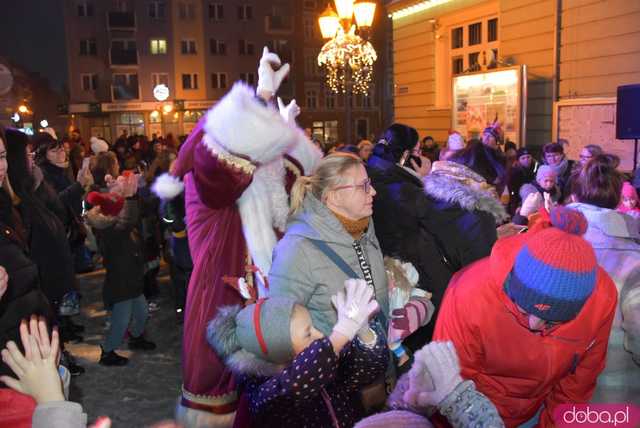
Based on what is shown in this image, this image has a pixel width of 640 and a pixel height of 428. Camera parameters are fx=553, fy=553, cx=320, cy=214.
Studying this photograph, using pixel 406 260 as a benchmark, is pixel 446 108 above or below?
above

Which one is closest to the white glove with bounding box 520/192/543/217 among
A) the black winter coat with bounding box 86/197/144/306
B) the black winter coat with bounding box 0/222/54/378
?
the black winter coat with bounding box 0/222/54/378

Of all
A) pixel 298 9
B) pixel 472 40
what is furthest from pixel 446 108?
pixel 298 9

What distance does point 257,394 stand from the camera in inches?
79.9

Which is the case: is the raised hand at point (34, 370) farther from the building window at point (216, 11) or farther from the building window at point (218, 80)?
the building window at point (216, 11)

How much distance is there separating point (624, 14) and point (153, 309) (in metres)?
8.38

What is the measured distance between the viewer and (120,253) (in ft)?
16.8

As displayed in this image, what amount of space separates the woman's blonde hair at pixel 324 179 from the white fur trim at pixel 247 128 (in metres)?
0.20

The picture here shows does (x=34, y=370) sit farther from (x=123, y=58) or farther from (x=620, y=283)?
(x=123, y=58)

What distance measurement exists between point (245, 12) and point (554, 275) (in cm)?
4325

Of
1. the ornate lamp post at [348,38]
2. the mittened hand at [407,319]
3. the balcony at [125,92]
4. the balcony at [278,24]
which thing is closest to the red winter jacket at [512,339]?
the mittened hand at [407,319]

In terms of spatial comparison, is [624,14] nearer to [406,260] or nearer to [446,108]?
[446,108]

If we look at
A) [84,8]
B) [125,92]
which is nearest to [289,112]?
[125,92]

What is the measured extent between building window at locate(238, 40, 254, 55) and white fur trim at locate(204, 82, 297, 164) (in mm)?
40858

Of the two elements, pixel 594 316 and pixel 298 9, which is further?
pixel 298 9
